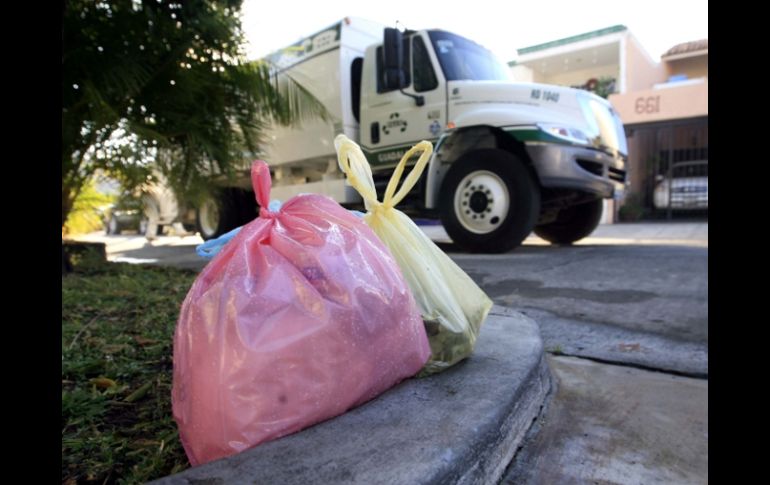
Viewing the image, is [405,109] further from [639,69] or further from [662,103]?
[639,69]

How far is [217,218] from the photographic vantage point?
8.58 meters

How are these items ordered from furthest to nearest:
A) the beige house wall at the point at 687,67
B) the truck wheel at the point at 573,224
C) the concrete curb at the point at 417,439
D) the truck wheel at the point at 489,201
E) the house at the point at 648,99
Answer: the beige house wall at the point at 687,67 < the house at the point at 648,99 < the truck wheel at the point at 573,224 < the truck wheel at the point at 489,201 < the concrete curb at the point at 417,439

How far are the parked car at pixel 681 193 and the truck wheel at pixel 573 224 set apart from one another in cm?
760

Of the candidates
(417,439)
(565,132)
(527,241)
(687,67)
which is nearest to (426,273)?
(417,439)

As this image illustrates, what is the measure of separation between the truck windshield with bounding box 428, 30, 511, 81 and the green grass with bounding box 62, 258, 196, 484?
11.8 ft

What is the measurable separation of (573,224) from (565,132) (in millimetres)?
2119

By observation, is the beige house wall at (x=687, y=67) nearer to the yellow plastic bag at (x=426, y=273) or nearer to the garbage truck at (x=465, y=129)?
Answer: the garbage truck at (x=465, y=129)

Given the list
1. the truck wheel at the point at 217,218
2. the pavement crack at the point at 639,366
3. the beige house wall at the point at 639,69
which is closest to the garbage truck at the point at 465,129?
the truck wheel at the point at 217,218

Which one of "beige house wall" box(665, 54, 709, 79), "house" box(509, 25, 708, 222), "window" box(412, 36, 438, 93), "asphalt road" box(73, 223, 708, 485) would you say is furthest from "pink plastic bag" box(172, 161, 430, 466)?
"beige house wall" box(665, 54, 709, 79)

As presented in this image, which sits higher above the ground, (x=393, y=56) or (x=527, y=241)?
(x=393, y=56)

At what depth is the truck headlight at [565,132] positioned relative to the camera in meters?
4.64
